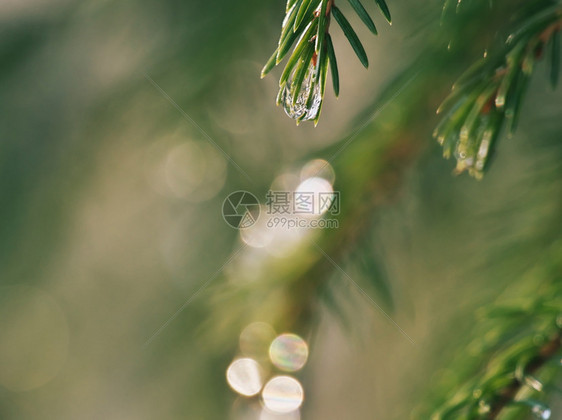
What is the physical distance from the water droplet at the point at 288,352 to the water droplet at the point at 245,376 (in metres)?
0.01

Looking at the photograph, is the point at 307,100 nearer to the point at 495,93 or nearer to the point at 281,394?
the point at 495,93

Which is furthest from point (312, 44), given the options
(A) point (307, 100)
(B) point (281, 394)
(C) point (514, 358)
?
(B) point (281, 394)

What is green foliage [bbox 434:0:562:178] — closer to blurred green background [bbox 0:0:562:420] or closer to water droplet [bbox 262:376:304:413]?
blurred green background [bbox 0:0:562:420]

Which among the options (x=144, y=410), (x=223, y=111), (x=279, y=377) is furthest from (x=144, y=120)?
(x=144, y=410)

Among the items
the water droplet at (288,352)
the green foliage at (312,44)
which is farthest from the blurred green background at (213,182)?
the green foliage at (312,44)

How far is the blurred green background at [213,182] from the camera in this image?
A: 0.30m

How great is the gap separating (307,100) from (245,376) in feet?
0.67

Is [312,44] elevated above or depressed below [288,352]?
above

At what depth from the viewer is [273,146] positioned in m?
0.44

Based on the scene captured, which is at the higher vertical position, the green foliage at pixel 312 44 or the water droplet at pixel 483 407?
the green foliage at pixel 312 44

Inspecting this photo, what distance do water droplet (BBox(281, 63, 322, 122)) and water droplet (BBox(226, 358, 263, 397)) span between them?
16cm

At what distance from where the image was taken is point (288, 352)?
317 millimetres

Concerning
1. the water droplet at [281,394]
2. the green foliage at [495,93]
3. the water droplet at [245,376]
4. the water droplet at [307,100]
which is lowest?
the water droplet at [281,394]

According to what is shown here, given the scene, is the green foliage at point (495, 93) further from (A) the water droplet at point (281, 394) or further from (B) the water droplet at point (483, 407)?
(A) the water droplet at point (281, 394)
